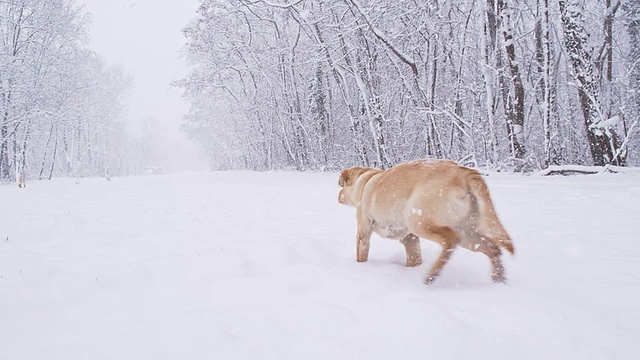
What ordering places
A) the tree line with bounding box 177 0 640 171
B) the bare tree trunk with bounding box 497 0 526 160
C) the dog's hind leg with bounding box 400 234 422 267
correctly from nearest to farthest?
the dog's hind leg with bounding box 400 234 422 267 < the bare tree trunk with bounding box 497 0 526 160 < the tree line with bounding box 177 0 640 171

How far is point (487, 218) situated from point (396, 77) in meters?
14.1

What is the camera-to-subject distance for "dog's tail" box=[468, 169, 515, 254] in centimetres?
206

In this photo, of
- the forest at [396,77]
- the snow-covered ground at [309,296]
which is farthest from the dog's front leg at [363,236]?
the forest at [396,77]

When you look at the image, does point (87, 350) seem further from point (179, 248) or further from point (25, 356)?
point (179, 248)

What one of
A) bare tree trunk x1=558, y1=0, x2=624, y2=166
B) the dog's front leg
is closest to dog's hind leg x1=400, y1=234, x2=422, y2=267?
the dog's front leg

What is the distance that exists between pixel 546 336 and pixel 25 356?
2201 mm

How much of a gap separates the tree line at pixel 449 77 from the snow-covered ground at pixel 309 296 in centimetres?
471

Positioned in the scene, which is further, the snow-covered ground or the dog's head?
the dog's head

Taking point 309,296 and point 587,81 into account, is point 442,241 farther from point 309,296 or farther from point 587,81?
point 587,81

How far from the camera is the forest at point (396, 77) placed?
8133 mm

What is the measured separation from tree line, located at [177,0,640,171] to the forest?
2.1 inches

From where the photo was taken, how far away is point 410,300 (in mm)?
1839

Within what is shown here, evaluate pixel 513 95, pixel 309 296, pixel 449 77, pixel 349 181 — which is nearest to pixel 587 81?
pixel 513 95

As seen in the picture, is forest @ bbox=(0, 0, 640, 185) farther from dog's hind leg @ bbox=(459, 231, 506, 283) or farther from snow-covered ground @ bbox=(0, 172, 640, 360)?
dog's hind leg @ bbox=(459, 231, 506, 283)
